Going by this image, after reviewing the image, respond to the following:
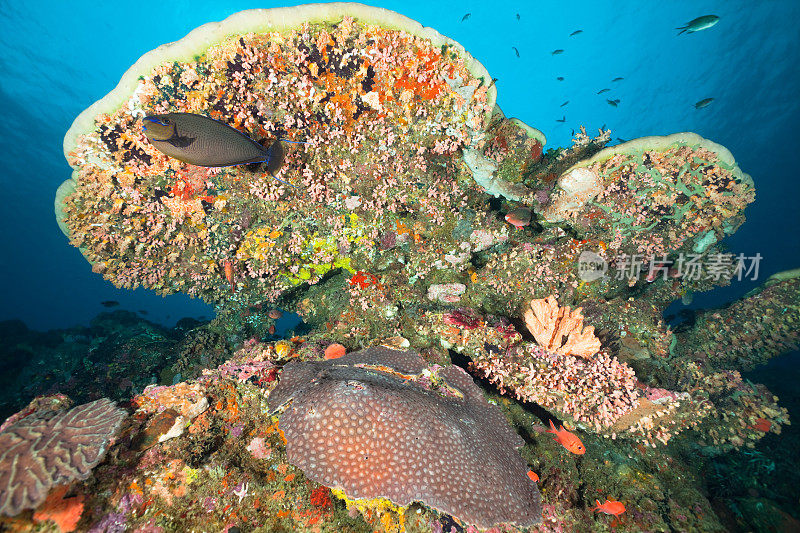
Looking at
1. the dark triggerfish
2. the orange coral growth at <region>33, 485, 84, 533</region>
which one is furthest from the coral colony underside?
the dark triggerfish

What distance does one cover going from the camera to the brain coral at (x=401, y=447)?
8.09 ft

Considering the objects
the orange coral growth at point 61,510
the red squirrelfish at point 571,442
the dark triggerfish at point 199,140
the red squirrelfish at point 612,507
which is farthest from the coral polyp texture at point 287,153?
the red squirrelfish at point 612,507

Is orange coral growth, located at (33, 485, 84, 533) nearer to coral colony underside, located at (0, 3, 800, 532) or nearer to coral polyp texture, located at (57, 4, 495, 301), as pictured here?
coral colony underside, located at (0, 3, 800, 532)

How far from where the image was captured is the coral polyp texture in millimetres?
3275

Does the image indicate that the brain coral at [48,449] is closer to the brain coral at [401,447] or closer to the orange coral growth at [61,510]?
the orange coral growth at [61,510]

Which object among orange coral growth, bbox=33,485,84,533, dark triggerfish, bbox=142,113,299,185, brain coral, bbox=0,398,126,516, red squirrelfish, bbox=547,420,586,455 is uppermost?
dark triggerfish, bbox=142,113,299,185

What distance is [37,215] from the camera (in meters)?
39.7

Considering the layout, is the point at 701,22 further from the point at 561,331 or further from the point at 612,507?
the point at 612,507

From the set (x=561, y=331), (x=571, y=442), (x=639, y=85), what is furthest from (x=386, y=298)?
(x=639, y=85)

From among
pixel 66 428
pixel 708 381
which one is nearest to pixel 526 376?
pixel 66 428

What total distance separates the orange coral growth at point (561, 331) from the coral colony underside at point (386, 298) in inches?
1.1

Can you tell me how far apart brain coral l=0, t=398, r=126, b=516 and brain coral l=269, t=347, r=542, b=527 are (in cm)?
140

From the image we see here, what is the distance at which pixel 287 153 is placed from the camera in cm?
376

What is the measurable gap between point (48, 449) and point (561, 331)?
5.58 meters
